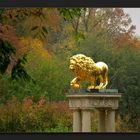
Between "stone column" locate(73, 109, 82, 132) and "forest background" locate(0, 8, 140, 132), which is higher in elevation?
"forest background" locate(0, 8, 140, 132)

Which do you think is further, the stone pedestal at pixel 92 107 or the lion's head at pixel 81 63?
the lion's head at pixel 81 63

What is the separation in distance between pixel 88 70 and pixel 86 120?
1.57ft

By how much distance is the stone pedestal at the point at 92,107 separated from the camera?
16.9 feet

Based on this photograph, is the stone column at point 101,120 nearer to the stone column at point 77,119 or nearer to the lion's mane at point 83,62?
the stone column at point 77,119

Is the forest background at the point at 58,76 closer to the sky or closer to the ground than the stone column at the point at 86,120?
closer to the sky

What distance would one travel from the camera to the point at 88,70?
5312 millimetres

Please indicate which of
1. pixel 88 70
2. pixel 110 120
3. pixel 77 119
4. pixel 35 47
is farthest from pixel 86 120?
pixel 35 47

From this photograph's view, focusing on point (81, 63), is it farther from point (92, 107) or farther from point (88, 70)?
point (92, 107)

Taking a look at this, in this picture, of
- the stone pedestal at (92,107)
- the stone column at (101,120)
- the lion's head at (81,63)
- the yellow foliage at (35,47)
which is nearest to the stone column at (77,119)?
the stone pedestal at (92,107)

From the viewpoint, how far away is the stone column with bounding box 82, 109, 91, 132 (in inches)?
205

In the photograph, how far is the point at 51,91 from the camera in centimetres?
536

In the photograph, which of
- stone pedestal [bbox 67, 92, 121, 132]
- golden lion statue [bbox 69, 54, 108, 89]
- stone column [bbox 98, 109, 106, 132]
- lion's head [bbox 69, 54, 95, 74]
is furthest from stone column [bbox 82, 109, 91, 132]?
lion's head [bbox 69, 54, 95, 74]

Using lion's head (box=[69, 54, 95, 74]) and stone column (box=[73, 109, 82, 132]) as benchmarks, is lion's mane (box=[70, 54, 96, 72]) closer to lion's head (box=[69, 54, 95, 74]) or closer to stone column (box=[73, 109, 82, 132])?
lion's head (box=[69, 54, 95, 74])

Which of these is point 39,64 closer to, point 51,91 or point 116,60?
point 51,91
